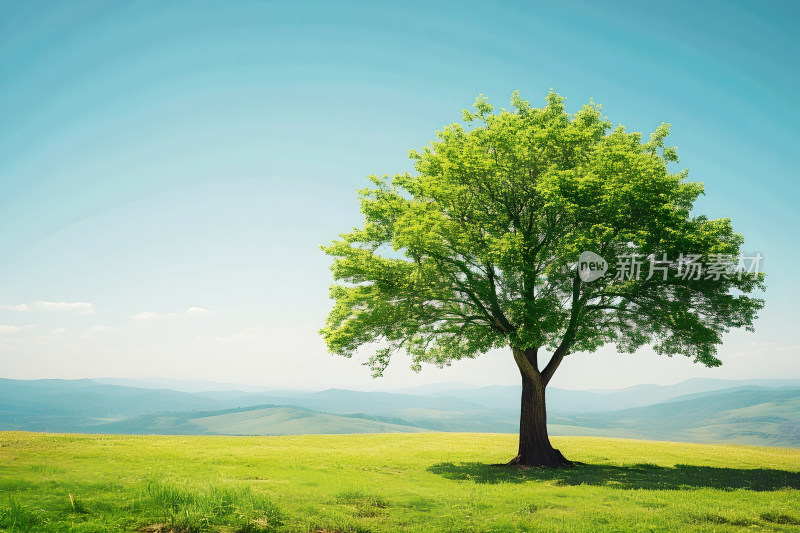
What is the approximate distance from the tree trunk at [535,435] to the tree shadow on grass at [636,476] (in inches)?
41.2

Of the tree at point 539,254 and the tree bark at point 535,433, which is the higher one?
the tree at point 539,254

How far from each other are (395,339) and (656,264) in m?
14.6

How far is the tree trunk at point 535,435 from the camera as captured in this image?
89.3ft

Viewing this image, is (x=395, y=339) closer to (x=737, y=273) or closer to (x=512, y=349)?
(x=512, y=349)

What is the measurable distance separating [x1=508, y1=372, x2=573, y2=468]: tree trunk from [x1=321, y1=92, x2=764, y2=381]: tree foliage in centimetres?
296

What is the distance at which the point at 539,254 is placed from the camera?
2631 centimetres

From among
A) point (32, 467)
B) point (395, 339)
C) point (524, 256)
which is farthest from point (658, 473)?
point (32, 467)

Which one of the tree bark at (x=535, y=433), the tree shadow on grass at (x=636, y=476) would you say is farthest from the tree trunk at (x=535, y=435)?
the tree shadow on grass at (x=636, y=476)

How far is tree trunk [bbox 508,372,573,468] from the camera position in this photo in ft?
89.3

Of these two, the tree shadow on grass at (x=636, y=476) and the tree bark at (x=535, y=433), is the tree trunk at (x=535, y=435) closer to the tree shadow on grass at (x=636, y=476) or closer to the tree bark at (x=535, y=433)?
the tree bark at (x=535, y=433)

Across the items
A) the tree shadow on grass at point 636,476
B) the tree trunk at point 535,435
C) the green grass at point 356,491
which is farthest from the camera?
the tree trunk at point 535,435

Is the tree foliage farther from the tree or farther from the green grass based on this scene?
the green grass

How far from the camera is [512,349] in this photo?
28578 mm

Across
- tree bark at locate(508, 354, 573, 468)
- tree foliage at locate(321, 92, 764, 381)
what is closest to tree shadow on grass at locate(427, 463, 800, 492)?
tree bark at locate(508, 354, 573, 468)
